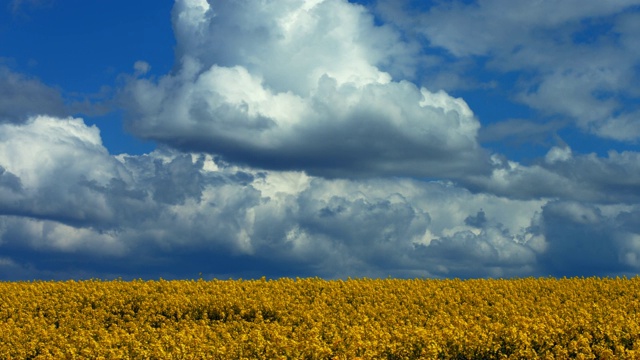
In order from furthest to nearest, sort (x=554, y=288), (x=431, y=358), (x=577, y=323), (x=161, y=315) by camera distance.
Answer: (x=554, y=288), (x=161, y=315), (x=577, y=323), (x=431, y=358)

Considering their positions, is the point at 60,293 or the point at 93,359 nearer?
the point at 93,359

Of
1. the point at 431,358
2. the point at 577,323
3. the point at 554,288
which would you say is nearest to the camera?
the point at 431,358

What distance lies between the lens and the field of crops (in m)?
12.0

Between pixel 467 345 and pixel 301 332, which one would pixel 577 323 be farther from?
pixel 301 332

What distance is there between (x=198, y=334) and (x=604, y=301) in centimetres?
1157

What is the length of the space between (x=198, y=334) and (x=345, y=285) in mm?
6886

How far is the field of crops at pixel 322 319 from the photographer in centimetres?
1202

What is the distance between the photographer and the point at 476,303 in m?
18.6

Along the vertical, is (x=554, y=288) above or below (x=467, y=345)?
above

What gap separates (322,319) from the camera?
16188 millimetres

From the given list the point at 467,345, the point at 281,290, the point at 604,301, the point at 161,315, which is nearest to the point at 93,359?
the point at 161,315

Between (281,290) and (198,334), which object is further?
(281,290)

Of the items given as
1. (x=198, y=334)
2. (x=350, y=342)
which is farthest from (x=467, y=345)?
(x=198, y=334)

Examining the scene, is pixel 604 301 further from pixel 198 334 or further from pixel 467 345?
pixel 198 334
